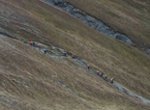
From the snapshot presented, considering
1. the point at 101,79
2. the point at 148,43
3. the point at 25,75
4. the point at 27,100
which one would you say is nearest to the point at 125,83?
the point at 101,79

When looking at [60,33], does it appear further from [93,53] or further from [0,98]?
[0,98]

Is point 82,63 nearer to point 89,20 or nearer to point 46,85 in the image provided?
point 46,85

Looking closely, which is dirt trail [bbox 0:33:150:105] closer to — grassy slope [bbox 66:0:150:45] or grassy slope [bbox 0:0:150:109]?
grassy slope [bbox 0:0:150:109]

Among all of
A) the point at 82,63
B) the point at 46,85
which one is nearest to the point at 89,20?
the point at 82,63

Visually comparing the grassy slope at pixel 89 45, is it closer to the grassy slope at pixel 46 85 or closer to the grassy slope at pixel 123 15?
the grassy slope at pixel 46 85

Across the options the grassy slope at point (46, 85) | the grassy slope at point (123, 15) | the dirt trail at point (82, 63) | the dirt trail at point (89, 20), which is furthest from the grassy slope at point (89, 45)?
the grassy slope at point (123, 15)

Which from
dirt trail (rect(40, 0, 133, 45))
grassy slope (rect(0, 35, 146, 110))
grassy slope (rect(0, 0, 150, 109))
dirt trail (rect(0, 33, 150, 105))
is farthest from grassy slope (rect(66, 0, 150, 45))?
grassy slope (rect(0, 35, 146, 110))
